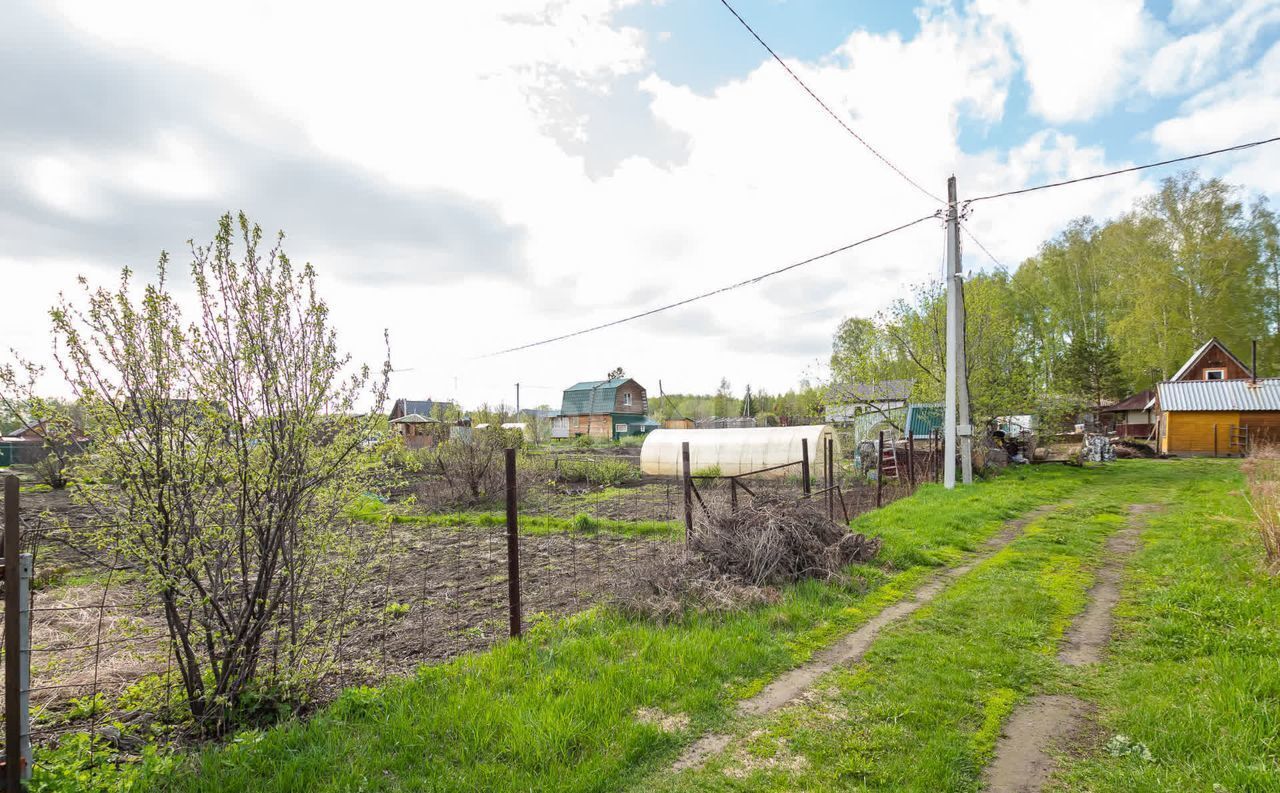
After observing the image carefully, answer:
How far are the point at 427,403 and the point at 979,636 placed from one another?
2191 inches

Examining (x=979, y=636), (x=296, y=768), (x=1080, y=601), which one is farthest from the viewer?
(x=1080, y=601)

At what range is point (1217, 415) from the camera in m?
24.8

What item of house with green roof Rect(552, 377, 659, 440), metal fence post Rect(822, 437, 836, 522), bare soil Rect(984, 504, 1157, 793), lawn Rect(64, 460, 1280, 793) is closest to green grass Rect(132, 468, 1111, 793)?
lawn Rect(64, 460, 1280, 793)

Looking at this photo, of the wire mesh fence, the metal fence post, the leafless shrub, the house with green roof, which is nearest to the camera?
the wire mesh fence

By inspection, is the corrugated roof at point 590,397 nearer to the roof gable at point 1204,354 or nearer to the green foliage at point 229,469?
the roof gable at point 1204,354

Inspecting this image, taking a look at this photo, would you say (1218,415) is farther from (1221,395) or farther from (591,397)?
(591,397)

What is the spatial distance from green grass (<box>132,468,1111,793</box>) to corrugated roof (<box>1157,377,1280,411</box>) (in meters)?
28.7

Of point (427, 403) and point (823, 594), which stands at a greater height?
point (427, 403)

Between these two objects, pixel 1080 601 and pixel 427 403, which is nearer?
pixel 1080 601

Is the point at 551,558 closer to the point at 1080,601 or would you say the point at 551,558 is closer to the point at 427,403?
the point at 1080,601

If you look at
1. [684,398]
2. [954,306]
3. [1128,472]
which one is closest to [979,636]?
[954,306]

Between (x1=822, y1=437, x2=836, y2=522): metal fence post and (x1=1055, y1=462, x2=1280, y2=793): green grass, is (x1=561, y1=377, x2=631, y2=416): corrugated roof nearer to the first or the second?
(x1=822, y1=437, x2=836, y2=522): metal fence post

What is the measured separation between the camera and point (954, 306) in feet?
42.9

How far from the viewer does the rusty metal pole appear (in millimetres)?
2658
